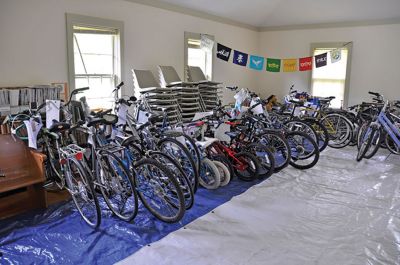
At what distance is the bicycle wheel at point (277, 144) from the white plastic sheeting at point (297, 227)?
167 mm

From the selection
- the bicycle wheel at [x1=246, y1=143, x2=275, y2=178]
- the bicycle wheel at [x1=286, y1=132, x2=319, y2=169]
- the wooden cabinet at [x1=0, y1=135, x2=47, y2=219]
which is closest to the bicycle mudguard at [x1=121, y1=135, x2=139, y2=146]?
the wooden cabinet at [x1=0, y1=135, x2=47, y2=219]

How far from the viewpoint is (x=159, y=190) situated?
262 centimetres

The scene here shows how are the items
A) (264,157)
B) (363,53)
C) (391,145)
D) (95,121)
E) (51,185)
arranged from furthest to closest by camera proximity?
1. (363,53)
2. (391,145)
3. (264,157)
4. (51,185)
5. (95,121)

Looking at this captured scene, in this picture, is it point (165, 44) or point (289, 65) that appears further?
point (289, 65)

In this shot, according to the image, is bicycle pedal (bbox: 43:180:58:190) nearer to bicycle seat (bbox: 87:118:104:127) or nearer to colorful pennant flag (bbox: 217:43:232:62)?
bicycle seat (bbox: 87:118:104:127)

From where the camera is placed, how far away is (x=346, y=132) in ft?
16.7

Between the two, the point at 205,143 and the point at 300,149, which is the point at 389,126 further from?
the point at 205,143

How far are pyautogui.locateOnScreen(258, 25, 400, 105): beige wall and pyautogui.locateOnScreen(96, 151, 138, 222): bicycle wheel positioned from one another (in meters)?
5.48

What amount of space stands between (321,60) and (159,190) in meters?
5.04

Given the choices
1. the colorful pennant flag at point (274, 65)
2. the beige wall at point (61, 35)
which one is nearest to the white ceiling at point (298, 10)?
the beige wall at point (61, 35)

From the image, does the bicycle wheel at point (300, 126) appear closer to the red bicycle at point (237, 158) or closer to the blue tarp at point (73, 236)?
the red bicycle at point (237, 158)

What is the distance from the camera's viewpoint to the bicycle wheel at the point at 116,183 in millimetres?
2504

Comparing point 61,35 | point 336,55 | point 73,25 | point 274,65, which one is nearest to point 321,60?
point 336,55

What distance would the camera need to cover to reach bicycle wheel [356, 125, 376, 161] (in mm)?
4379
